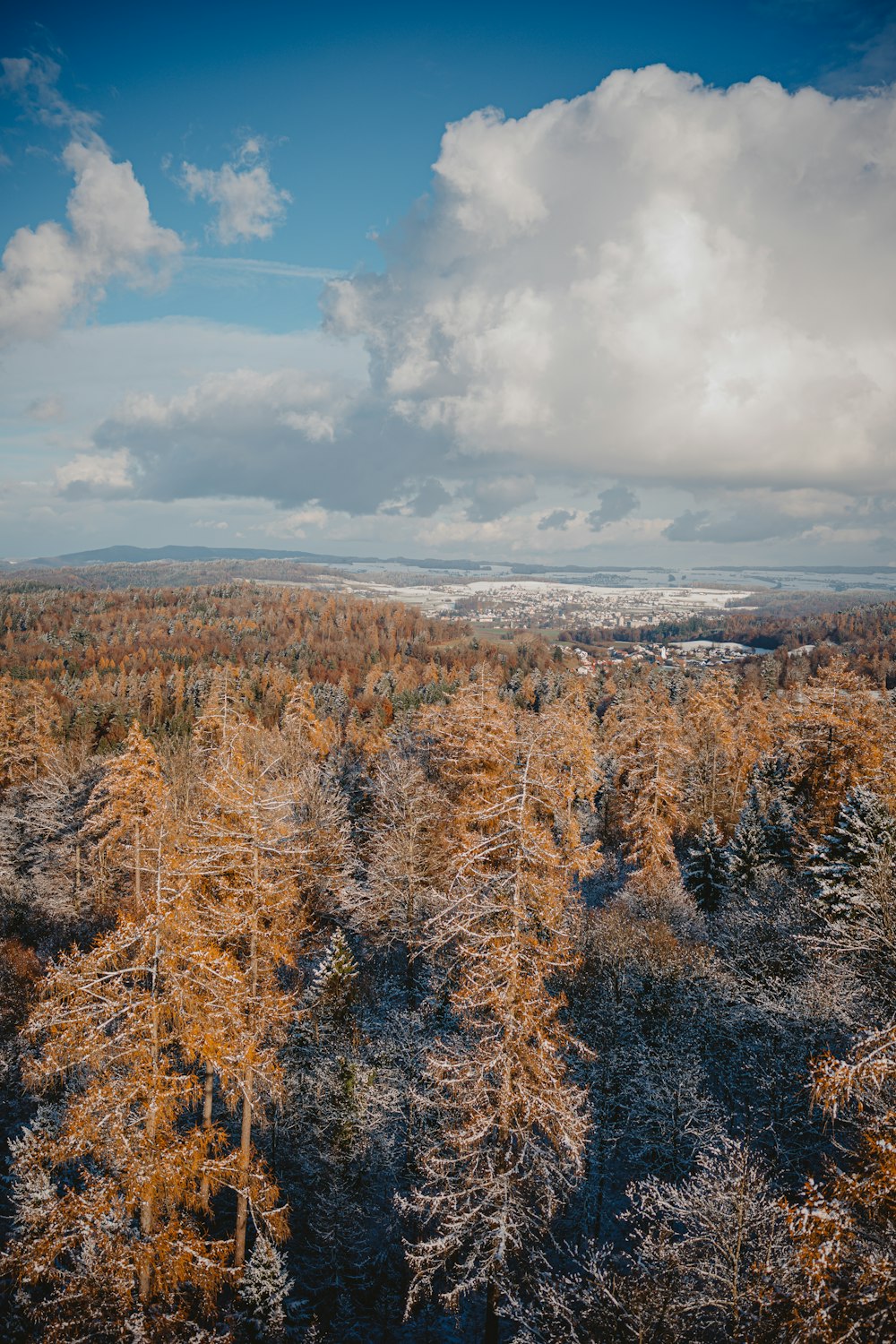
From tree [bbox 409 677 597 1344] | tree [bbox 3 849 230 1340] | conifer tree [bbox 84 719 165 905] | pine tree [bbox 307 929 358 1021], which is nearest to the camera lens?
tree [bbox 3 849 230 1340]

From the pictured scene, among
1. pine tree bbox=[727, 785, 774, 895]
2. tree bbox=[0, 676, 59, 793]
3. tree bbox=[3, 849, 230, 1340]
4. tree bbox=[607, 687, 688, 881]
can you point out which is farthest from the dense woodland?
tree bbox=[0, 676, 59, 793]

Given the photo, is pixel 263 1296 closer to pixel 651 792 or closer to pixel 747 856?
pixel 651 792

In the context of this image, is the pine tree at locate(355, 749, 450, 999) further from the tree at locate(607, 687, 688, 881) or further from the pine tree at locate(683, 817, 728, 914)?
the pine tree at locate(683, 817, 728, 914)

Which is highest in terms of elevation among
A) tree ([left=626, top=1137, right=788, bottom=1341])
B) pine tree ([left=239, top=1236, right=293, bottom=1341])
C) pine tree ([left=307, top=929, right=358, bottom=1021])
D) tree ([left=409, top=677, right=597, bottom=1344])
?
tree ([left=409, top=677, right=597, bottom=1344])

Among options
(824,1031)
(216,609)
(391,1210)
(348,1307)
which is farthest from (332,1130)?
(216,609)

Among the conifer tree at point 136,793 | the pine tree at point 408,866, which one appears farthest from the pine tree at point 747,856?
the conifer tree at point 136,793

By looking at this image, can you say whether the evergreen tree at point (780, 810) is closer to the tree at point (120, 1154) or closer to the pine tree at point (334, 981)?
the pine tree at point (334, 981)

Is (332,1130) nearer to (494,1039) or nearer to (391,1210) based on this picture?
(391,1210)
